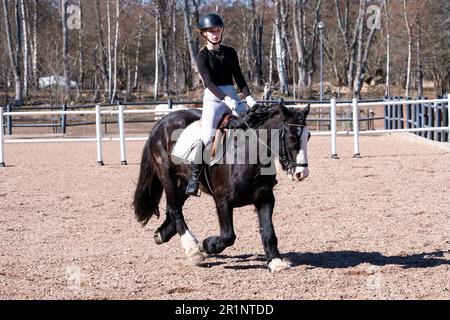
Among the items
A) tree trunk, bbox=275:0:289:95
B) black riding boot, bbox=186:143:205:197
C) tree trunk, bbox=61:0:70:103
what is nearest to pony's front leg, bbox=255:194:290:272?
black riding boot, bbox=186:143:205:197

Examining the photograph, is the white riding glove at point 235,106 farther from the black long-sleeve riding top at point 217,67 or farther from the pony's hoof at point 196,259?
the pony's hoof at point 196,259

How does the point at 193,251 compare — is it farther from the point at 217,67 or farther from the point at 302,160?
the point at 217,67

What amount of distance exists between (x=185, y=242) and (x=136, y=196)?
1.18 metres

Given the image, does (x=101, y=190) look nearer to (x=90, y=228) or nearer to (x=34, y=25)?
(x=90, y=228)

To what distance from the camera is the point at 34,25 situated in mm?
48188

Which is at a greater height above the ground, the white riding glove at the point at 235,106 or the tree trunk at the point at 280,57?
the tree trunk at the point at 280,57

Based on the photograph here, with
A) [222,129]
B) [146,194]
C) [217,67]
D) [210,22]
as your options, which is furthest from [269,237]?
[210,22]

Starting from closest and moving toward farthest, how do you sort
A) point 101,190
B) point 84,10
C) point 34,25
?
point 101,190 < point 34,25 < point 84,10

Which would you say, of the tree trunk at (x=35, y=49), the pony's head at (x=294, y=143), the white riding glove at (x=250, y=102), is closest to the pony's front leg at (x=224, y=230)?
the pony's head at (x=294, y=143)

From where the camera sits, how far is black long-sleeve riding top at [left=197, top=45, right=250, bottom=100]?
23.8 feet

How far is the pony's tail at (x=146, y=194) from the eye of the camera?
833 cm

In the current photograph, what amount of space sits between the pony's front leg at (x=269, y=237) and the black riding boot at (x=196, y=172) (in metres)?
0.75

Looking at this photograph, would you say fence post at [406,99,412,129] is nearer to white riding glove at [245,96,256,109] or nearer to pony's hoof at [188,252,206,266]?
white riding glove at [245,96,256,109]
